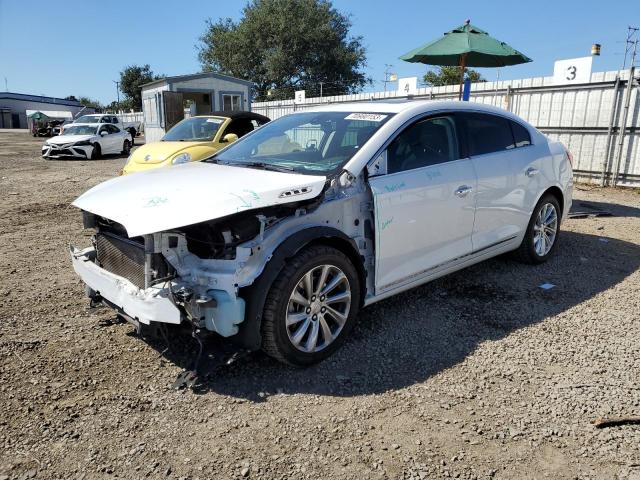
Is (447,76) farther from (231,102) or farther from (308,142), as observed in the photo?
(308,142)

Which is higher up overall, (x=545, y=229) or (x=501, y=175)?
(x=501, y=175)

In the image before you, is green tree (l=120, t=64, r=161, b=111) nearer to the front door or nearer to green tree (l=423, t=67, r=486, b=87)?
green tree (l=423, t=67, r=486, b=87)

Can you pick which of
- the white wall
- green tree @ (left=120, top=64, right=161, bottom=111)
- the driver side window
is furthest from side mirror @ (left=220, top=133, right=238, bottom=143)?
green tree @ (left=120, top=64, right=161, bottom=111)

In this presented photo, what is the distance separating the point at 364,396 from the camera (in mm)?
3041

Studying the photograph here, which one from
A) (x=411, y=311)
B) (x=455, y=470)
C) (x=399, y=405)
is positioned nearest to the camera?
(x=455, y=470)

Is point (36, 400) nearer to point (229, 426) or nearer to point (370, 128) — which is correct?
point (229, 426)

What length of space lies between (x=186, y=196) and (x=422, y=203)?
5.76 ft

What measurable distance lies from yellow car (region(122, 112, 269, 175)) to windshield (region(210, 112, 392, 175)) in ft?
12.8

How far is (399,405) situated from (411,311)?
53.5 inches

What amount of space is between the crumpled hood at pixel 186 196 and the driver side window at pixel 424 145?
2.46ft

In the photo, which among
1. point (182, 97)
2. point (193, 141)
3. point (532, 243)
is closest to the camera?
point (532, 243)

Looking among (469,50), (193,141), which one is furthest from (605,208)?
(193,141)

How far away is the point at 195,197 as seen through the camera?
3.02 m

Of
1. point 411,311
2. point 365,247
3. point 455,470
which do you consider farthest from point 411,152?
point 455,470
